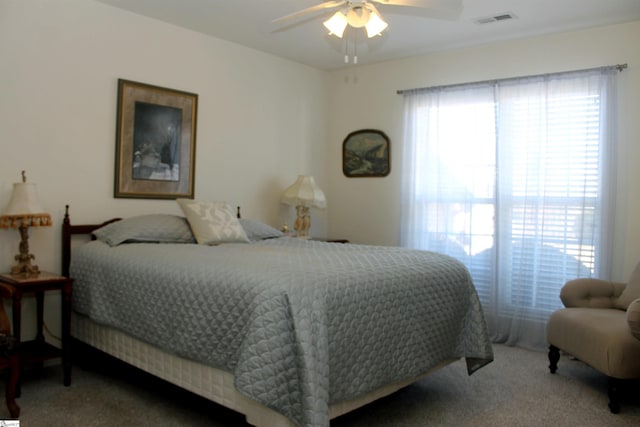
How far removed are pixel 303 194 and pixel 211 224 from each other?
51.6 inches

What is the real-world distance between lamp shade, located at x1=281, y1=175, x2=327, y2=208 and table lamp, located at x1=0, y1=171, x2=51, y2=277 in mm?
2155

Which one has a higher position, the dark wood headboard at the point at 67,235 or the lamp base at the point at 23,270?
the dark wood headboard at the point at 67,235

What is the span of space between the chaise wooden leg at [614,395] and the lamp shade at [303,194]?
2766 millimetres

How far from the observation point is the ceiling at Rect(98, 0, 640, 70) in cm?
360

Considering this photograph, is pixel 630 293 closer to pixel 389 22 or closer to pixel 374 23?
pixel 374 23

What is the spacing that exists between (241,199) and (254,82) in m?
1.09

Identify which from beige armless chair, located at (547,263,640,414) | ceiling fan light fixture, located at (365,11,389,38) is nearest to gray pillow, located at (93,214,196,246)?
ceiling fan light fixture, located at (365,11,389,38)

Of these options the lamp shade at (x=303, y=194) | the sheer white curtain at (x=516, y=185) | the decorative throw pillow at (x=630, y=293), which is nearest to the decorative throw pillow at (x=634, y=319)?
the decorative throw pillow at (x=630, y=293)

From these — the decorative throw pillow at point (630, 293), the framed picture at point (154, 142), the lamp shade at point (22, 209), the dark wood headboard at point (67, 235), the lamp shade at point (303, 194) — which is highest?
Result: the framed picture at point (154, 142)

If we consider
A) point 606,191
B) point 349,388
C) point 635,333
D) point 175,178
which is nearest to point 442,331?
point 349,388

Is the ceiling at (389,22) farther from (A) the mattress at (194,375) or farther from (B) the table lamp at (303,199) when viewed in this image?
(A) the mattress at (194,375)

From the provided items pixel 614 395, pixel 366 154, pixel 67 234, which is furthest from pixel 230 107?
pixel 614 395

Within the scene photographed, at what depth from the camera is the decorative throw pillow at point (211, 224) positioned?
3568 millimetres

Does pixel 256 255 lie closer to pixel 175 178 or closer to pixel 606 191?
pixel 175 178
